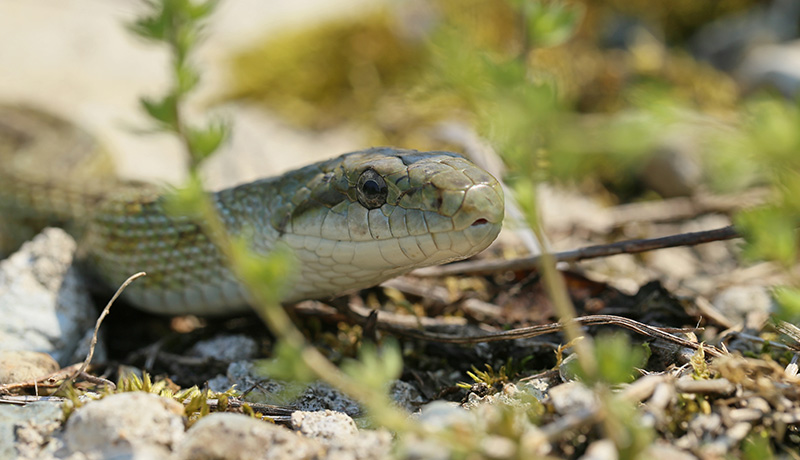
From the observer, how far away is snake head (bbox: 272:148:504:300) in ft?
8.29

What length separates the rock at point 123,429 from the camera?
193cm

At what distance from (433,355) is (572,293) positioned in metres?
0.76

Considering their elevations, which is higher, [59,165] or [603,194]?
[59,165]

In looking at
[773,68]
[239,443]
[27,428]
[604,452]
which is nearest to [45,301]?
[27,428]

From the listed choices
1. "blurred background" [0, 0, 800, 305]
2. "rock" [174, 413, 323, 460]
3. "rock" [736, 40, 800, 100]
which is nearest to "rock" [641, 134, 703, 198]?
"blurred background" [0, 0, 800, 305]

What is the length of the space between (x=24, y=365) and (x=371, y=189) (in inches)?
59.9

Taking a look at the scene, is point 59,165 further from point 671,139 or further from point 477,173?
point 671,139

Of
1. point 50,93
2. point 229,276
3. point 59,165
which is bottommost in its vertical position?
point 229,276

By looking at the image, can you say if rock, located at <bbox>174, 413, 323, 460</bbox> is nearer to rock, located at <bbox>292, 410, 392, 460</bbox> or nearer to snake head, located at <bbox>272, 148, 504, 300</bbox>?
rock, located at <bbox>292, 410, 392, 460</bbox>

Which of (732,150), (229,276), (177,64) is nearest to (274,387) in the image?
(229,276)

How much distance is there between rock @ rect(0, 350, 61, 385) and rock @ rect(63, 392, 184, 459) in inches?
28.6

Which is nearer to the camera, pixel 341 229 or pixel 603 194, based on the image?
pixel 341 229

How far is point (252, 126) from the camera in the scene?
5633 millimetres

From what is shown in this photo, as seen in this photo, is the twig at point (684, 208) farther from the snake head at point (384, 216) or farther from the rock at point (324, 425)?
the rock at point (324, 425)
